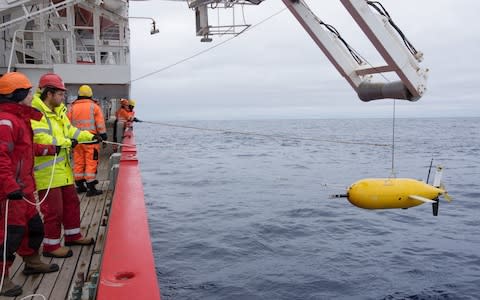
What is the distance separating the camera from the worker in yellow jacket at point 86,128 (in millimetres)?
5902

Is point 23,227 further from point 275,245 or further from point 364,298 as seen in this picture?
point 275,245

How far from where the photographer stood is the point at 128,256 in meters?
1.95

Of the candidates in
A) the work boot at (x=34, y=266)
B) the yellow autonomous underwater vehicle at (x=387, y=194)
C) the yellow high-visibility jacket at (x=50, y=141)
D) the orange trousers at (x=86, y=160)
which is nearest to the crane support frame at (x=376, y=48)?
the yellow autonomous underwater vehicle at (x=387, y=194)

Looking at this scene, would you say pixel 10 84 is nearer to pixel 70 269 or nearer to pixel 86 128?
pixel 70 269

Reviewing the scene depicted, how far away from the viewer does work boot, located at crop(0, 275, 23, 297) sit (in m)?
2.98

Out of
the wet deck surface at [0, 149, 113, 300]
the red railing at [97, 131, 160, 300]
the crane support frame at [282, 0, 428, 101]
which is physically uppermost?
the crane support frame at [282, 0, 428, 101]

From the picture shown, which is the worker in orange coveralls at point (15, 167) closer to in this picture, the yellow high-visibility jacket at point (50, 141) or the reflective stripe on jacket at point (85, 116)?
the yellow high-visibility jacket at point (50, 141)

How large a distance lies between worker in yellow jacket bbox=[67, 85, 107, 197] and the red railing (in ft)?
8.76

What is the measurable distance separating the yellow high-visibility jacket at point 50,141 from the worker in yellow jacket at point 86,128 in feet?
6.94

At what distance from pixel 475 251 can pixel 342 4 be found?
587cm

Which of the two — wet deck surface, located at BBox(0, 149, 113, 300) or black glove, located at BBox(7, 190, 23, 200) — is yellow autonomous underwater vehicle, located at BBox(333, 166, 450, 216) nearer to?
wet deck surface, located at BBox(0, 149, 113, 300)

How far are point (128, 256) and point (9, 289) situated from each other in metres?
1.65

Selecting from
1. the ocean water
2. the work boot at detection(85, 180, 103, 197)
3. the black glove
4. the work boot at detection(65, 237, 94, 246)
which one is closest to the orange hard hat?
the black glove

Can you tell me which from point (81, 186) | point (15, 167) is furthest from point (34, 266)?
point (81, 186)
